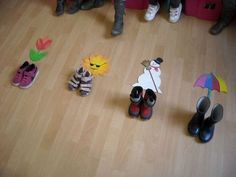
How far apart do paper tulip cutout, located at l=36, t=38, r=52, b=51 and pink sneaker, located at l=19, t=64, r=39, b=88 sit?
0.24 metres

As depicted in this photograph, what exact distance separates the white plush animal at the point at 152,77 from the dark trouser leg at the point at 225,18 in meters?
0.53

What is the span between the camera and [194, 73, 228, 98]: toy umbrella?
1.77 meters

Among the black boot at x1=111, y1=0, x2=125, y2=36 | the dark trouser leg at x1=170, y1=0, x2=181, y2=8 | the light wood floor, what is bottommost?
the light wood floor

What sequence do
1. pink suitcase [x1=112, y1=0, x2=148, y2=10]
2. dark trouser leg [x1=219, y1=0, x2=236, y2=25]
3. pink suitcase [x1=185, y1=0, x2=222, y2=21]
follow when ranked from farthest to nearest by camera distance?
pink suitcase [x1=112, y1=0, x2=148, y2=10] → pink suitcase [x1=185, y1=0, x2=222, y2=21] → dark trouser leg [x1=219, y1=0, x2=236, y2=25]

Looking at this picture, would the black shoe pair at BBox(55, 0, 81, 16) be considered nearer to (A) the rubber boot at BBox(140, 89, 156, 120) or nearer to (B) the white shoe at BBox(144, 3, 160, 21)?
(B) the white shoe at BBox(144, 3, 160, 21)

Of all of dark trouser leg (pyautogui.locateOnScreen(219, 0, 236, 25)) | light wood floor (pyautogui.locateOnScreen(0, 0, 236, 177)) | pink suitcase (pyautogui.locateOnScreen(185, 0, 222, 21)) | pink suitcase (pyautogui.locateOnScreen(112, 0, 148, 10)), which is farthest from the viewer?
pink suitcase (pyautogui.locateOnScreen(112, 0, 148, 10))

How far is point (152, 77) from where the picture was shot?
185 centimetres

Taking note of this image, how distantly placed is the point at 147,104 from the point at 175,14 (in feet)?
3.01

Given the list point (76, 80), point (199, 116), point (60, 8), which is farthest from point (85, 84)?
point (60, 8)

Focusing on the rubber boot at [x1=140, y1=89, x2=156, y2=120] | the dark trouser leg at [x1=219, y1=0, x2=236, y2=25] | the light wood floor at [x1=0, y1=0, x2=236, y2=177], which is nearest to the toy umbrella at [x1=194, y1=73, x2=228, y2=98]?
the light wood floor at [x1=0, y1=0, x2=236, y2=177]

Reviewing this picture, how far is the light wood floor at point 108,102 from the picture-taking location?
1499mm

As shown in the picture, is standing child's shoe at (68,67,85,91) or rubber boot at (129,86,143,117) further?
standing child's shoe at (68,67,85,91)

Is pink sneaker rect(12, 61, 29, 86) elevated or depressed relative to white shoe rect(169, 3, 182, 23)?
depressed

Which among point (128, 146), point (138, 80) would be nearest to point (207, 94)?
point (138, 80)
